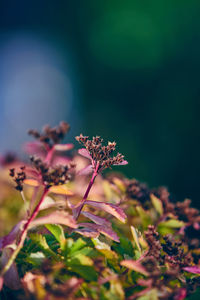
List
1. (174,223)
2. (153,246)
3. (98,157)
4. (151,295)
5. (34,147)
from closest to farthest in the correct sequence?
(151,295) < (153,246) < (98,157) < (174,223) < (34,147)

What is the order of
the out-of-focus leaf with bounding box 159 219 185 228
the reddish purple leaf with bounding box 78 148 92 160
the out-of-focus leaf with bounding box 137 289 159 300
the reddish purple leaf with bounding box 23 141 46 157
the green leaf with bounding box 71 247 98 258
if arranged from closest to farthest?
the out-of-focus leaf with bounding box 137 289 159 300
the green leaf with bounding box 71 247 98 258
the reddish purple leaf with bounding box 78 148 92 160
the out-of-focus leaf with bounding box 159 219 185 228
the reddish purple leaf with bounding box 23 141 46 157

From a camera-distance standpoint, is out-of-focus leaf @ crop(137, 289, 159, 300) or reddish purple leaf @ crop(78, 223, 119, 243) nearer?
out-of-focus leaf @ crop(137, 289, 159, 300)

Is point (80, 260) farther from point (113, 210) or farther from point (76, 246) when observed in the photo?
point (113, 210)

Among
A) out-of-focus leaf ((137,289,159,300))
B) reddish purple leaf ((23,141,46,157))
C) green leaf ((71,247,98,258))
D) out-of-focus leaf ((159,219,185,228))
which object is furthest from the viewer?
reddish purple leaf ((23,141,46,157))

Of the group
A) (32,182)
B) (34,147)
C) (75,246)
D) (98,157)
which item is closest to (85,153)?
(98,157)

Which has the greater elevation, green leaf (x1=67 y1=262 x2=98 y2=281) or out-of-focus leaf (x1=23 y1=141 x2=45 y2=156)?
out-of-focus leaf (x1=23 y1=141 x2=45 y2=156)

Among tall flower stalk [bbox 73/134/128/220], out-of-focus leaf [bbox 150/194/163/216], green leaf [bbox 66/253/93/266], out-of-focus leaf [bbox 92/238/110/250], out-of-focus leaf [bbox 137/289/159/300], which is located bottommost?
out-of-focus leaf [bbox 137/289/159/300]

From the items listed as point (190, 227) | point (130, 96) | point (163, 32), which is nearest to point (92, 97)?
point (130, 96)

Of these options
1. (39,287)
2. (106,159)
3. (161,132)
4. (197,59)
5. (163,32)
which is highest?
(163,32)

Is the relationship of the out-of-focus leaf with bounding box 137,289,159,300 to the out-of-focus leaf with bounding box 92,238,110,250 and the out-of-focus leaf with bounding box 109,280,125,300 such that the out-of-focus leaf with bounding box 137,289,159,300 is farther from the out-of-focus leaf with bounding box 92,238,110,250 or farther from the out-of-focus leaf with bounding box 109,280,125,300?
the out-of-focus leaf with bounding box 92,238,110,250

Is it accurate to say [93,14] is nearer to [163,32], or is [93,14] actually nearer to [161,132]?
[163,32]

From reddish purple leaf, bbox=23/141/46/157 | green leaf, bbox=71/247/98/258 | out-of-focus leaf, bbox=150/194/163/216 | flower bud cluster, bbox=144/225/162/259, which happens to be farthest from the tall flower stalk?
reddish purple leaf, bbox=23/141/46/157
